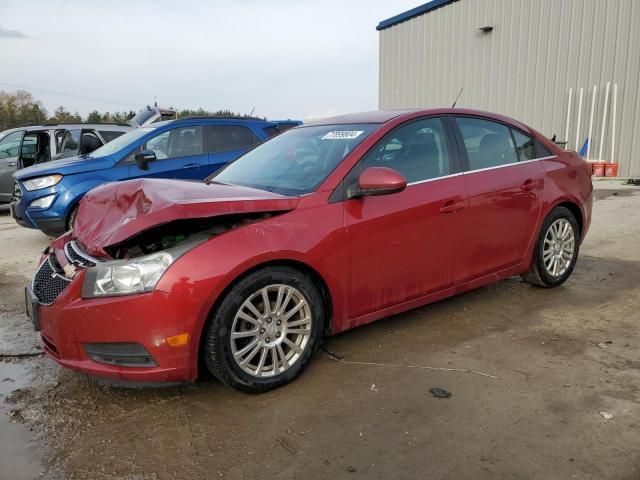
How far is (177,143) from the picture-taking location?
24.1 ft

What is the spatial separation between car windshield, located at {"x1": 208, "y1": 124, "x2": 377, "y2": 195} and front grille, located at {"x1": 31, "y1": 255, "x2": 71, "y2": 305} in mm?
1262

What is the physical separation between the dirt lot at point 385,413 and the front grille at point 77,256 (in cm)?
75

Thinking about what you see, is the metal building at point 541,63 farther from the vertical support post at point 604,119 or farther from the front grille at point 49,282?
the front grille at point 49,282

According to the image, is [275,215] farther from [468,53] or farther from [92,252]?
[468,53]

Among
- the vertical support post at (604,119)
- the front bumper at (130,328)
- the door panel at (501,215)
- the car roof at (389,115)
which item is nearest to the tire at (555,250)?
the door panel at (501,215)

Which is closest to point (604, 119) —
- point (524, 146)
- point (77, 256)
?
point (524, 146)

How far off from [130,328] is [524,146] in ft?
11.0

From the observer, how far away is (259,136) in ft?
26.7

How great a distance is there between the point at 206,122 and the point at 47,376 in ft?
16.4

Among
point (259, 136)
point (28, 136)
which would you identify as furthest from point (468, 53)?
point (28, 136)

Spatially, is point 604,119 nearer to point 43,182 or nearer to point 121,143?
point 121,143

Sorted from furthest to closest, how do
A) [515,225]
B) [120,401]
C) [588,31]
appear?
1. [588,31]
2. [515,225]
3. [120,401]

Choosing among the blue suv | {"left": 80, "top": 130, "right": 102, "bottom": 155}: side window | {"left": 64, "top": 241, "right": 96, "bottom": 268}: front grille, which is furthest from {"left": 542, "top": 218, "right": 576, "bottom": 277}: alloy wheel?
{"left": 80, "top": 130, "right": 102, "bottom": 155}: side window

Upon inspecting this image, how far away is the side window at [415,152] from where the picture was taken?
350 cm
